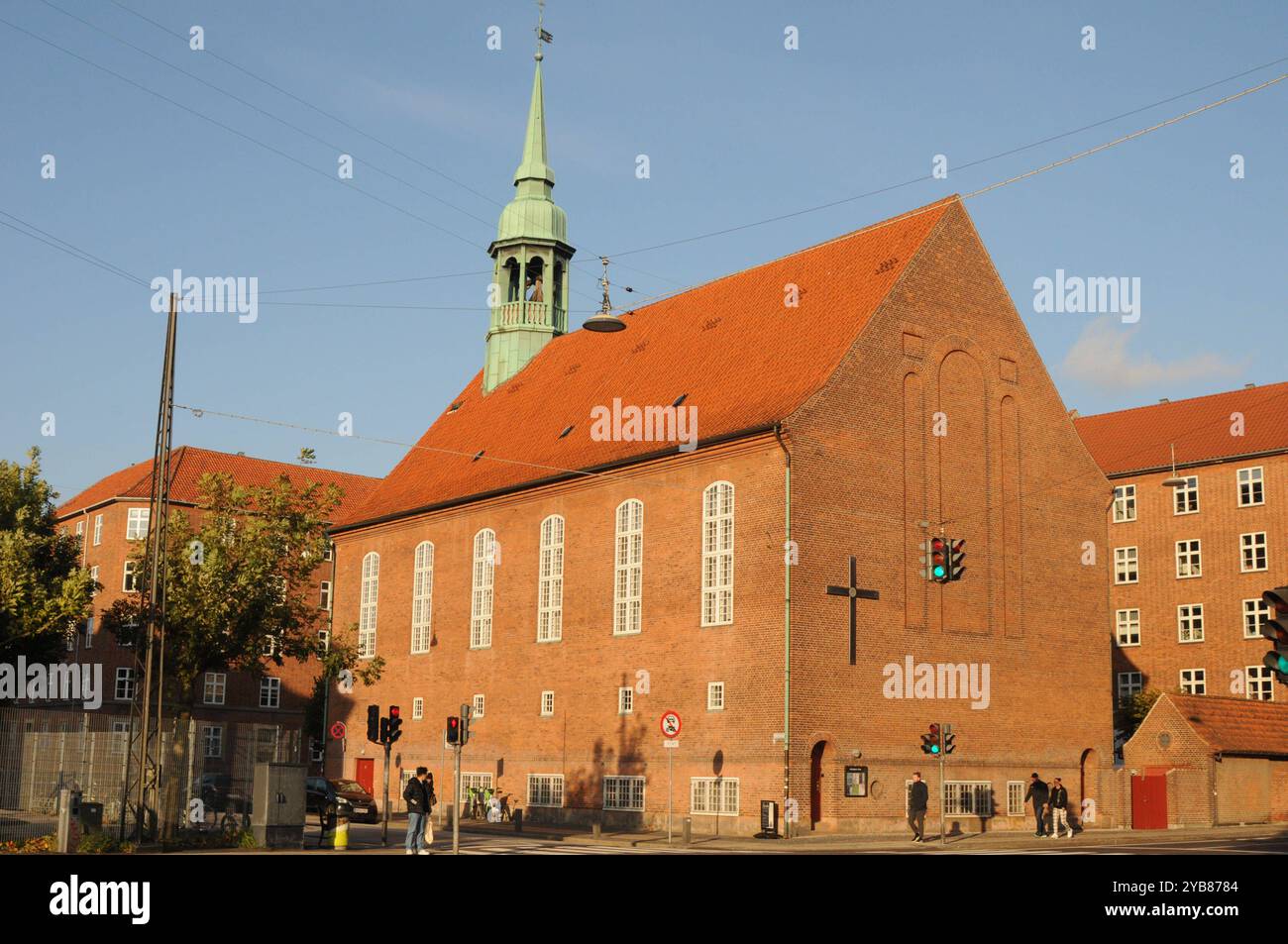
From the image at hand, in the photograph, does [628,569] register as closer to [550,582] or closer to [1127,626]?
[550,582]

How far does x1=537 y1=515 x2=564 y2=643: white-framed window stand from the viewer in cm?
4388

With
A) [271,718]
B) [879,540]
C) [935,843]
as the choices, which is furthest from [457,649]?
[271,718]

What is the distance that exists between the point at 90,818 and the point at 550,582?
19.4 metres

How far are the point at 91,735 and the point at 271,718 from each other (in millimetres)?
46006

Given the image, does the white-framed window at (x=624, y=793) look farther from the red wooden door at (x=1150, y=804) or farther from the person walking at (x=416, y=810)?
the red wooden door at (x=1150, y=804)

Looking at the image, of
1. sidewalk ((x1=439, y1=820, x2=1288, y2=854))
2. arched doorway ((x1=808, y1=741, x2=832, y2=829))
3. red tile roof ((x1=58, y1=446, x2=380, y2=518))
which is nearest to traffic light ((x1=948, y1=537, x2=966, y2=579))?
sidewalk ((x1=439, y1=820, x2=1288, y2=854))

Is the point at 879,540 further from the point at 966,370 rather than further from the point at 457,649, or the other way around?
the point at 457,649

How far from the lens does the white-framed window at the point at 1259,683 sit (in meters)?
57.2

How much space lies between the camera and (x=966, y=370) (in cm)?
4109

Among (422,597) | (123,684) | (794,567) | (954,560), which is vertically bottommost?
(123,684)

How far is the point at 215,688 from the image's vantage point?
239 ft

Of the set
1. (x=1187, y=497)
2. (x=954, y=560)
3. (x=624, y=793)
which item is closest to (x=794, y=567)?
(x=954, y=560)

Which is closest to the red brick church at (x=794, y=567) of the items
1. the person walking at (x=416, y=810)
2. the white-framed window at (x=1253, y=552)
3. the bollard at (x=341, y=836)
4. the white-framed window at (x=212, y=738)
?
the bollard at (x=341, y=836)

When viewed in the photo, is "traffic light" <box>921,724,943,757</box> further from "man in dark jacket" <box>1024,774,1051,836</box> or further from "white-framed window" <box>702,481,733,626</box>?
"white-framed window" <box>702,481,733,626</box>
